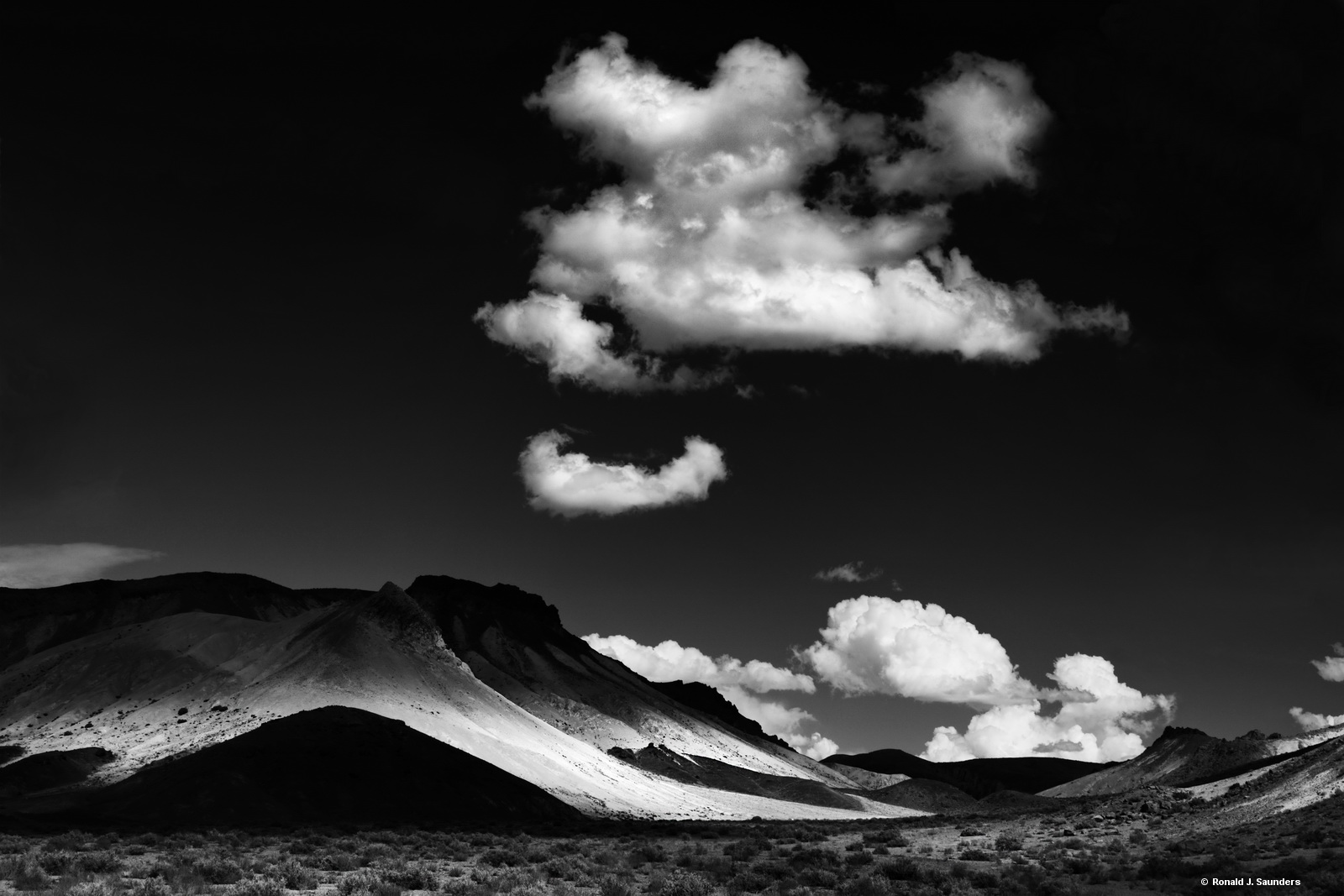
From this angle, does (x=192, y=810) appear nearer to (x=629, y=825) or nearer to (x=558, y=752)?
(x=629, y=825)

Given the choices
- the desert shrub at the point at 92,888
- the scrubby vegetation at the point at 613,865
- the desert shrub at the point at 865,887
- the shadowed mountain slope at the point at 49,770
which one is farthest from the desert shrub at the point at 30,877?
the shadowed mountain slope at the point at 49,770

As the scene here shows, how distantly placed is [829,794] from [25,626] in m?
131

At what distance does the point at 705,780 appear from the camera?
518ft

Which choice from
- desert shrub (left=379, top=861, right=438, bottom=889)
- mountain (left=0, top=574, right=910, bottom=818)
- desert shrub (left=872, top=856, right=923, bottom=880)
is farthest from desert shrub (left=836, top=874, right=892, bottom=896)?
mountain (left=0, top=574, right=910, bottom=818)

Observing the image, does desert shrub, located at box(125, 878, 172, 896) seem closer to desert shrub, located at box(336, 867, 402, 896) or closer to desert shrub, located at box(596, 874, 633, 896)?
desert shrub, located at box(336, 867, 402, 896)

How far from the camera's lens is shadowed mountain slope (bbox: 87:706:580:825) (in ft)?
201

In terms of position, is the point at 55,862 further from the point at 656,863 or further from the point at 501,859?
the point at 656,863

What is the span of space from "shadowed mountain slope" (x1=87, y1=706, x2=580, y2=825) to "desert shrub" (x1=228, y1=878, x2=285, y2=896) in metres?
34.0

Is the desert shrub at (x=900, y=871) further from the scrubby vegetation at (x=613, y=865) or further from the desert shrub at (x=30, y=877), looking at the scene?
the desert shrub at (x=30, y=877)

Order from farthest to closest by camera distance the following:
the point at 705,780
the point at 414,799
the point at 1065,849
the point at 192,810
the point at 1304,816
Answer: the point at 705,780
the point at 414,799
the point at 192,810
the point at 1304,816
the point at 1065,849

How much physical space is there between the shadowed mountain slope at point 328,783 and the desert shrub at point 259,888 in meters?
34.0

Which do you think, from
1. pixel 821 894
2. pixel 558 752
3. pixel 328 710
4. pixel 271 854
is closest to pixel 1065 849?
pixel 821 894

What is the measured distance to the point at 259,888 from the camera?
2294 centimetres

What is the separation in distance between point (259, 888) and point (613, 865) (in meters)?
12.0
